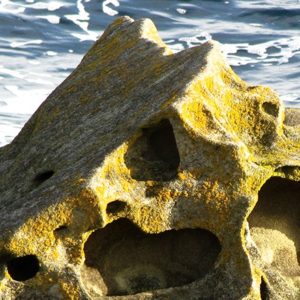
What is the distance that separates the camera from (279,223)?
7.13 meters

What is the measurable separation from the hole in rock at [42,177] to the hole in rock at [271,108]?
1.58 m

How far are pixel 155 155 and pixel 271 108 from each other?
1.07m

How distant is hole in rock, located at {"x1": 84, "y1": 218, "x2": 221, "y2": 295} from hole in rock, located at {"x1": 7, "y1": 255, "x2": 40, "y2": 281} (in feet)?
1.31

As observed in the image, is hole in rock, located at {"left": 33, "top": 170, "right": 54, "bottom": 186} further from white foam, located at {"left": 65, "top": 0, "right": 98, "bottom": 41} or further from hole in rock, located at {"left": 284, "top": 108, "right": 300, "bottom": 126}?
white foam, located at {"left": 65, "top": 0, "right": 98, "bottom": 41}

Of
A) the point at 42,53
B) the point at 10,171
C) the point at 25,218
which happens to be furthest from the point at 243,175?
the point at 42,53

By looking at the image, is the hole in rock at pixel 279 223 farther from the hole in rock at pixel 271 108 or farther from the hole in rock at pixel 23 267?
the hole in rock at pixel 23 267

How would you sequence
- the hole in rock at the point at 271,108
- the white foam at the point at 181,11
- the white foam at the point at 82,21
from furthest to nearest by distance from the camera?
the white foam at the point at 181,11
the white foam at the point at 82,21
the hole in rock at the point at 271,108

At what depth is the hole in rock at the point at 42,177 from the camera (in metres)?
6.69

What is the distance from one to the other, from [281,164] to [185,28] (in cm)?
1848

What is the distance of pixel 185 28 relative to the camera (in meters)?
24.9

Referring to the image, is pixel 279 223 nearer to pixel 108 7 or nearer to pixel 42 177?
pixel 42 177

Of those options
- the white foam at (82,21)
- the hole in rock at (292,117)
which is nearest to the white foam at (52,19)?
the white foam at (82,21)

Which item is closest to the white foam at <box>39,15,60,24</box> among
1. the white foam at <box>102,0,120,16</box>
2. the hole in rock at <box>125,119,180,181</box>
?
Result: the white foam at <box>102,0,120,16</box>

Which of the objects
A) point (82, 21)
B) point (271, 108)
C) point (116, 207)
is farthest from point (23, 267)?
point (82, 21)
